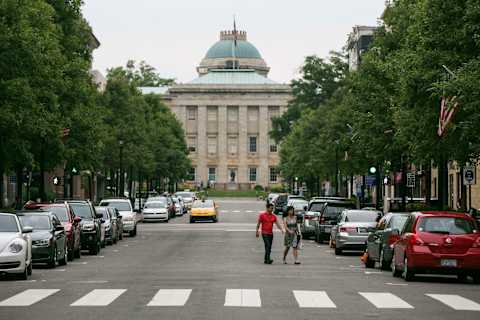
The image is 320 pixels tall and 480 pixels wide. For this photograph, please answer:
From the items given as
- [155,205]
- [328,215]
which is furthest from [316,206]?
[155,205]

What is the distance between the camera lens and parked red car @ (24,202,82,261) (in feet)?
117

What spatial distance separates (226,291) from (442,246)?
5592mm

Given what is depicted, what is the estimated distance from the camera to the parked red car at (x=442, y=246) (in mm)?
26250

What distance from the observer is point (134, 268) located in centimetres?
3161

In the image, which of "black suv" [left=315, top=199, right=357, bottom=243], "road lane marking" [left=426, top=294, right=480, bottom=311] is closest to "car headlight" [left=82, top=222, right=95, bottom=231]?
"black suv" [left=315, top=199, right=357, bottom=243]

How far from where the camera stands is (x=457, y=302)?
843 inches

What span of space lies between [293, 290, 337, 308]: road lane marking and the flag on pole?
38.0 ft

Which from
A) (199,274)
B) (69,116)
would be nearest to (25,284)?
(199,274)

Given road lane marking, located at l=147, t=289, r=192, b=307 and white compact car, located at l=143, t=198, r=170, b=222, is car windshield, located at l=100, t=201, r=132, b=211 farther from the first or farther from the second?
road lane marking, located at l=147, t=289, r=192, b=307

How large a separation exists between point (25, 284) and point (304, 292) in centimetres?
586

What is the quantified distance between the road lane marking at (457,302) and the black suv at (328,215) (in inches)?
1014

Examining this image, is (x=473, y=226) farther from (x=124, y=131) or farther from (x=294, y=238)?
(x=124, y=131)

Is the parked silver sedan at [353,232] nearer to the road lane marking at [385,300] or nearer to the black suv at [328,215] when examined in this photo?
the black suv at [328,215]

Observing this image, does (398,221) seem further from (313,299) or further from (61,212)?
(61,212)
